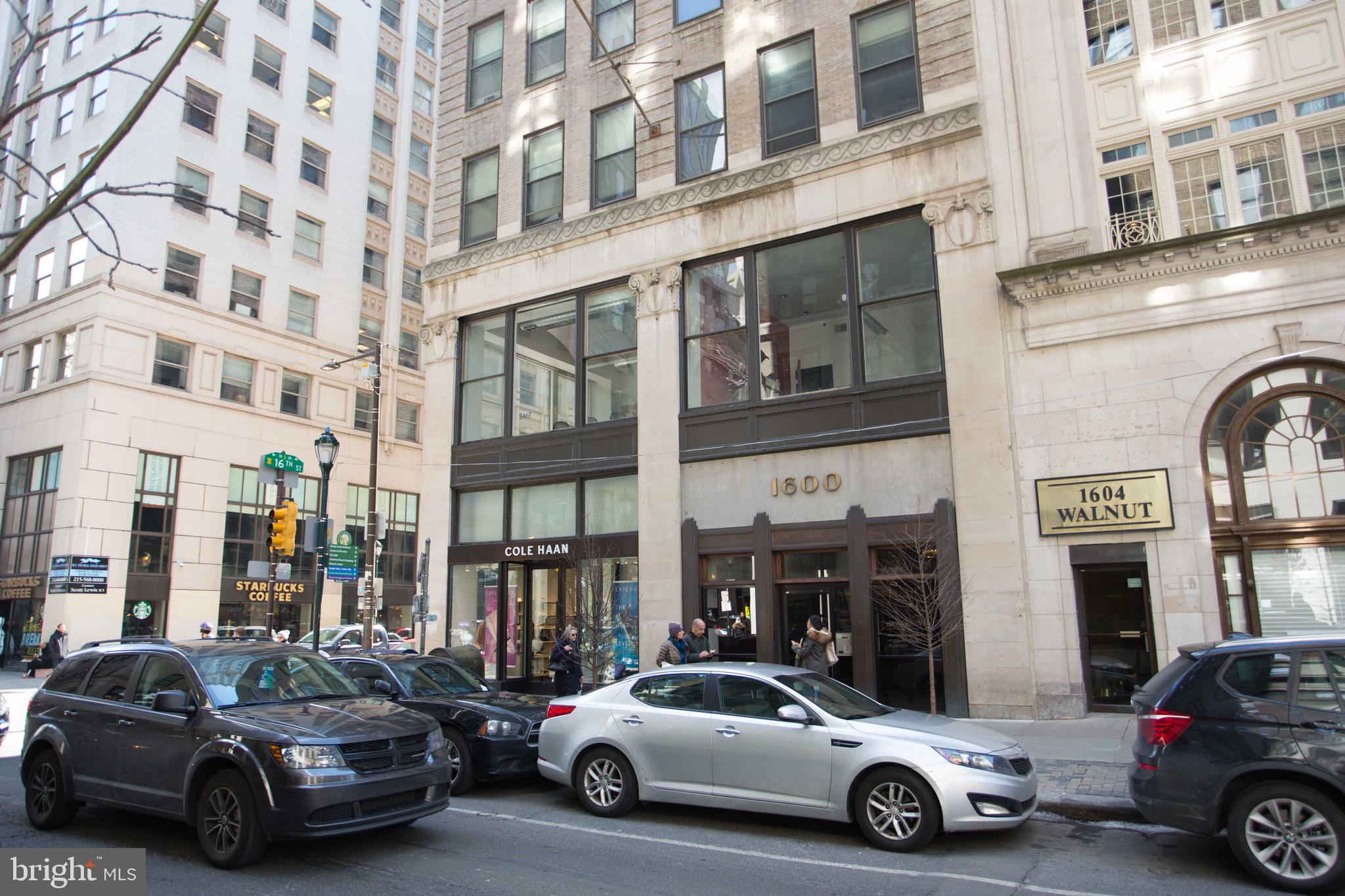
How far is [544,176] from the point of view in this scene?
22.1m

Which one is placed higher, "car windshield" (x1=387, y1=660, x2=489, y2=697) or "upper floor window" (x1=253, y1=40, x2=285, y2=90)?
"upper floor window" (x1=253, y1=40, x2=285, y2=90)

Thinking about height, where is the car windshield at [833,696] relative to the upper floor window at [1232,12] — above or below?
below

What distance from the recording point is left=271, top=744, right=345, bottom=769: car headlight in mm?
6844

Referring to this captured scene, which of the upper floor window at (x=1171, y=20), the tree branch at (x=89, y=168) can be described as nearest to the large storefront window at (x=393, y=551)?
the upper floor window at (x=1171, y=20)

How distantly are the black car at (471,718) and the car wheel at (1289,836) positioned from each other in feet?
23.6

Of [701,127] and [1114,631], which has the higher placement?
[701,127]

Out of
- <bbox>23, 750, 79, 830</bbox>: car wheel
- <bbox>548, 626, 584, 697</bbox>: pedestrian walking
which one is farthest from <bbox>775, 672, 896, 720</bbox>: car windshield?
<bbox>23, 750, 79, 830</bbox>: car wheel

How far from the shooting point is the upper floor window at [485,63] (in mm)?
23516

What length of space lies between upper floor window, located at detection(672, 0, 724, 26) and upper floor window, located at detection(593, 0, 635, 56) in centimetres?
121

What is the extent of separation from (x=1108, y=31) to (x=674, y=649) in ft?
43.4

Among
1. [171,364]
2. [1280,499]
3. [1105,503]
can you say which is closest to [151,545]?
[171,364]

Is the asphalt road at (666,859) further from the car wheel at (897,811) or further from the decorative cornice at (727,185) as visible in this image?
the decorative cornice at (727,185)

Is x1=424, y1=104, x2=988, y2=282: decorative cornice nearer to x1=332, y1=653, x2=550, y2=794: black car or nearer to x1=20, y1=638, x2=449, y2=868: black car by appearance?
x1=332, y1=653, x2=550, y2=794: black car

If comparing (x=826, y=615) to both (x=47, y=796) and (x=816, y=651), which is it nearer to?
(x=816, y=651)
